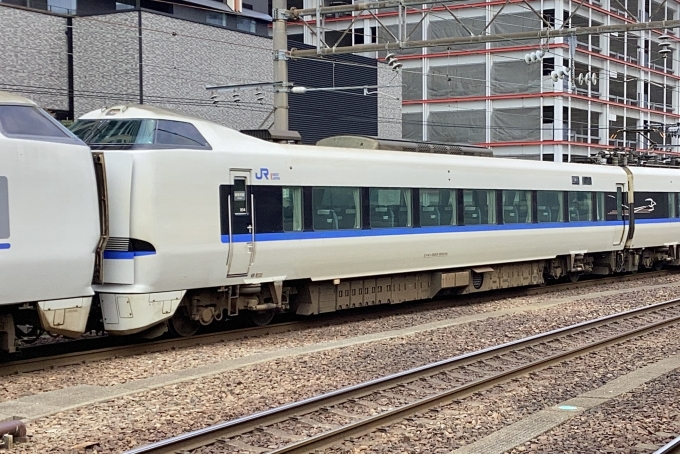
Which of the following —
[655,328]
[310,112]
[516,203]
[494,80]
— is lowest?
[655,328]

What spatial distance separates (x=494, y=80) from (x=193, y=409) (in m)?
47.1

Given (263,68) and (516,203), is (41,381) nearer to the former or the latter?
(516,203)

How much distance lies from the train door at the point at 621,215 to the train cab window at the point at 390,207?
8.31 meters

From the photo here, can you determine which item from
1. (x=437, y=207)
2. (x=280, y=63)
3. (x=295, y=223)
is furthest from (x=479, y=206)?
(x=295, y=223)

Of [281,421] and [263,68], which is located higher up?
[263,68]

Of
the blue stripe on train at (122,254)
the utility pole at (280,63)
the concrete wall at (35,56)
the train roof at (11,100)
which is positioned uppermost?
the concrete wall at (35,56)

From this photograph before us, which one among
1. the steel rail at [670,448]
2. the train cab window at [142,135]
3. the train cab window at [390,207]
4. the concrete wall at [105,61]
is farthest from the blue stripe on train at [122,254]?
the concrete wall at [105,61]

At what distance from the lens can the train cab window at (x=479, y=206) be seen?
17.6 m

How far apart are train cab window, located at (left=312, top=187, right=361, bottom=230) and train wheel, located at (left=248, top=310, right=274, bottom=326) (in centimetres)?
153

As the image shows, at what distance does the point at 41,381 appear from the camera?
1024cm

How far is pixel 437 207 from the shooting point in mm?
16922

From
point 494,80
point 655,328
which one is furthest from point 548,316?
point 494,80

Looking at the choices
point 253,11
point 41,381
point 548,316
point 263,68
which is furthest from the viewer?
point 253,11

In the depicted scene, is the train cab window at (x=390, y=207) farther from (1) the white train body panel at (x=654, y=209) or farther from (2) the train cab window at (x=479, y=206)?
(1) the white train body panel at (x=654, y=209)
